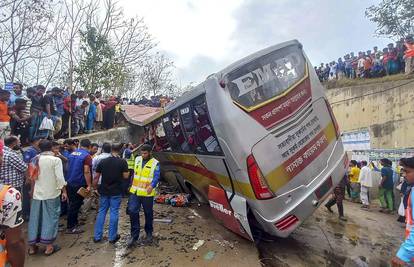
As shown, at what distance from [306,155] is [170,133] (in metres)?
3.47

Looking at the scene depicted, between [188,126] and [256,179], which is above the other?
[188,126]

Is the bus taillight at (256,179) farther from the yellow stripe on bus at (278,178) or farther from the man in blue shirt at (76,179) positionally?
the man in blue shirt at (76,179)

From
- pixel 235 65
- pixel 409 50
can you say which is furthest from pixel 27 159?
pixel 409 50

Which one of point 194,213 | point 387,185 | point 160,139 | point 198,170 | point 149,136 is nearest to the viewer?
point 198,170

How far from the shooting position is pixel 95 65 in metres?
18.6

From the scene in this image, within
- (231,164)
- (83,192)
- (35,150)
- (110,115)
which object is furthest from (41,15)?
(231,164)

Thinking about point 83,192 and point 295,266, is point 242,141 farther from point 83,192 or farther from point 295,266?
point 83,192

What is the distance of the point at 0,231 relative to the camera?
3.20 m

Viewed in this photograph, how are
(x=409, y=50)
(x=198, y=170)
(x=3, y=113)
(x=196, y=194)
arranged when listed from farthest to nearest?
(x=409, y=50), (x=196, y=194), (x=3, y=113), (x=198, y=170)

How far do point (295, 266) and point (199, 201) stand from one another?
10.7ft

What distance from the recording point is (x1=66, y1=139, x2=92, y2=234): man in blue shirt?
5828 mm

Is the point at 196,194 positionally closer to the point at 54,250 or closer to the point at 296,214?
the point at 296,214

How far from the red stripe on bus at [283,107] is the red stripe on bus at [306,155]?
23.3 inches

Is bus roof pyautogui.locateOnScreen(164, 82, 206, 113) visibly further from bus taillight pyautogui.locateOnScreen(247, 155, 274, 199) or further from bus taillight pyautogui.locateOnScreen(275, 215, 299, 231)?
bus taillight pyautogui.locateOnScreen(275, 215, 299, 231)
